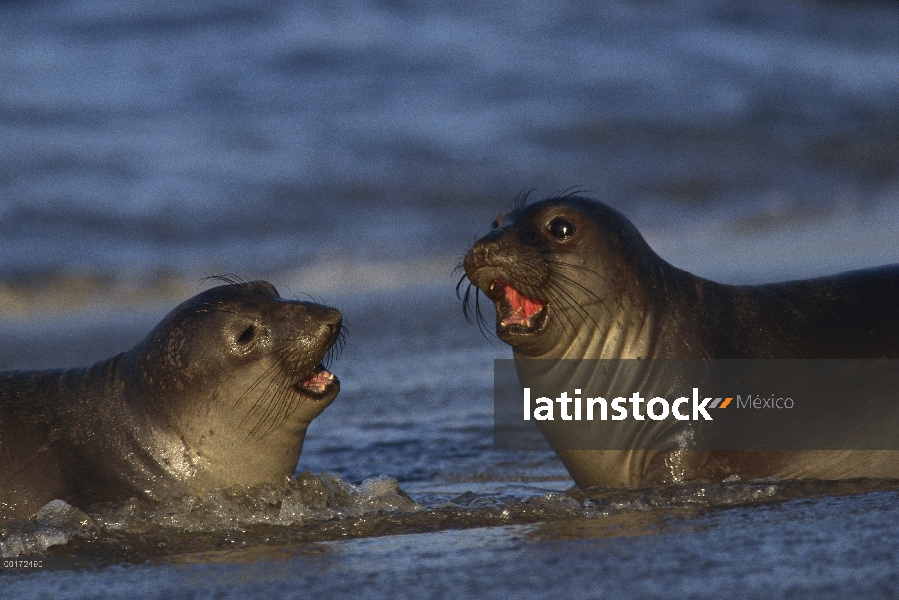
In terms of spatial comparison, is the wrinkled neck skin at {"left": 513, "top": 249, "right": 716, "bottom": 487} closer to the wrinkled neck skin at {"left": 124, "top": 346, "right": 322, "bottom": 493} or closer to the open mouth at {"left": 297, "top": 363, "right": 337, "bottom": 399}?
the open mouth at {"left": 297, "top": 363, "right": 337, "bottom": 399}

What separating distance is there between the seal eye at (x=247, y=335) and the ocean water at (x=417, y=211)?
2.17 feet

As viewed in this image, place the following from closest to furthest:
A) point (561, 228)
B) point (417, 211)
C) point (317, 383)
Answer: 1. point (317, 383)
2. point (561, 228)
3. point (417, 211)

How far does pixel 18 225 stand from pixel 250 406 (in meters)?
9.60

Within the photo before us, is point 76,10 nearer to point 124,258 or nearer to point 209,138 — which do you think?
point 209,138

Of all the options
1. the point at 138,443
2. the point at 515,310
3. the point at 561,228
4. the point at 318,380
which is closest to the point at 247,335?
the point at 318,380

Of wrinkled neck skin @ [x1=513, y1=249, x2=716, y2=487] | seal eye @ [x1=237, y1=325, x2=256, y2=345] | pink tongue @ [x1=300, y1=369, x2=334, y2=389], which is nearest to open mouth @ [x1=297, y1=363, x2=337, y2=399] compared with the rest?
pink tongue @ [x1=300, y1=369, x2=334, y2=389]

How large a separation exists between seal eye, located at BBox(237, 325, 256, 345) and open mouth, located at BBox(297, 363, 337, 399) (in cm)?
27

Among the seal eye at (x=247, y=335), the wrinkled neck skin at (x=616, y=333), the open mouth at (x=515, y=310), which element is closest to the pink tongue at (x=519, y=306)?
the open mouth at (x=515, y=310)

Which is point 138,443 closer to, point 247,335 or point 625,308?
point 247,335

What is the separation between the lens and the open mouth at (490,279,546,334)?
522 centimetres

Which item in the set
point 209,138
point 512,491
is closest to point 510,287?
point 512,491

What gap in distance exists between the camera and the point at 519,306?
5.37 m

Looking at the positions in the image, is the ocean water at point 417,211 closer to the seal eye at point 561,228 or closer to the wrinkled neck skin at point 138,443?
the wrinkled neck skin at point 138,443

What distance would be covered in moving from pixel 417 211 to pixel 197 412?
1036 cm
